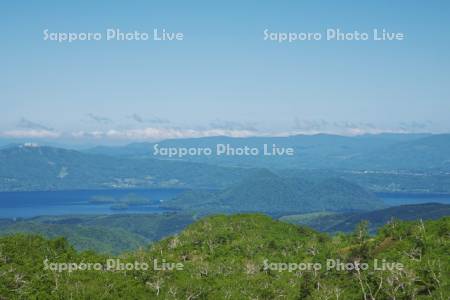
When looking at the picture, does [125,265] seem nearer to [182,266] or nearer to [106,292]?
[182,266]

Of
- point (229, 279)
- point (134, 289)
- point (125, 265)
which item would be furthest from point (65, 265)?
point (229, 279)

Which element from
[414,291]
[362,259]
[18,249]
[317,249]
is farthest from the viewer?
[317,249]

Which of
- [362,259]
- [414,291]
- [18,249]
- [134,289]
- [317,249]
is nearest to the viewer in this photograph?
[414,291]

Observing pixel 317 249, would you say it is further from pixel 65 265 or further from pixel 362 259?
pixel 65 265

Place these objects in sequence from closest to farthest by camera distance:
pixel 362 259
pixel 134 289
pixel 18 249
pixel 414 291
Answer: pixel 414 291
pixel 134 289
pixel 362 259
pixel 18 249

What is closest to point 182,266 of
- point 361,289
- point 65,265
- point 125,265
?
point 125,265

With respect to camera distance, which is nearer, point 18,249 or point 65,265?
point 65,265
